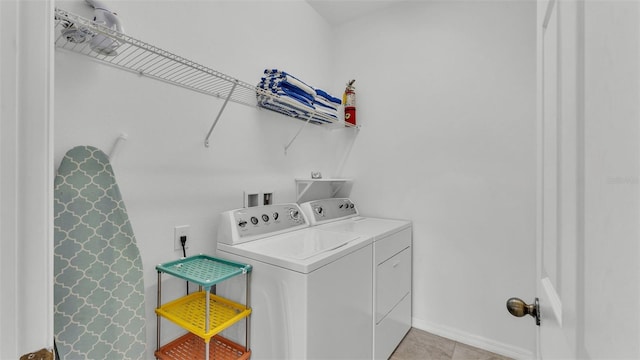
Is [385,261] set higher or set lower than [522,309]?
lower

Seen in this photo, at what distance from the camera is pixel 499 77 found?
1.96 m

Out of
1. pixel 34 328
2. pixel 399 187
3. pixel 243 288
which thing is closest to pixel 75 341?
pixel 243 288

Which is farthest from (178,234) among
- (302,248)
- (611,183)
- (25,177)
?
(611,183)

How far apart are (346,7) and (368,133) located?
112 cm

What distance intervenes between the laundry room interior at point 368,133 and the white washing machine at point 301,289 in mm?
244

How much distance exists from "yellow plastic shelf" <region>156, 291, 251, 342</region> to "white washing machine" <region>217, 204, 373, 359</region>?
0.19 ft

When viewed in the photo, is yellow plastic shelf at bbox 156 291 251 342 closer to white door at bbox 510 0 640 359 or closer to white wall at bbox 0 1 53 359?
white wall at bbox 0 1 53 359

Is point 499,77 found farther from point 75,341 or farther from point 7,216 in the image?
point 75,341

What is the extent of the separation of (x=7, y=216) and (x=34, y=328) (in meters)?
0.18

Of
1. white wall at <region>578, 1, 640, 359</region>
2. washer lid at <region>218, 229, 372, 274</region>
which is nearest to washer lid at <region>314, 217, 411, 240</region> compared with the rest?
washer lid at <region>218, 229, 372, 274</region>

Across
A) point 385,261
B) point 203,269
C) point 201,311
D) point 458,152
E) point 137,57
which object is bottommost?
point 201,311

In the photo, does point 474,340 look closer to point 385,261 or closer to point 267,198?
point 385,261

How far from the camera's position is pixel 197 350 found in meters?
1.36

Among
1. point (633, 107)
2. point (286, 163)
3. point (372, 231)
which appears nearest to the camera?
point (633, 107)
